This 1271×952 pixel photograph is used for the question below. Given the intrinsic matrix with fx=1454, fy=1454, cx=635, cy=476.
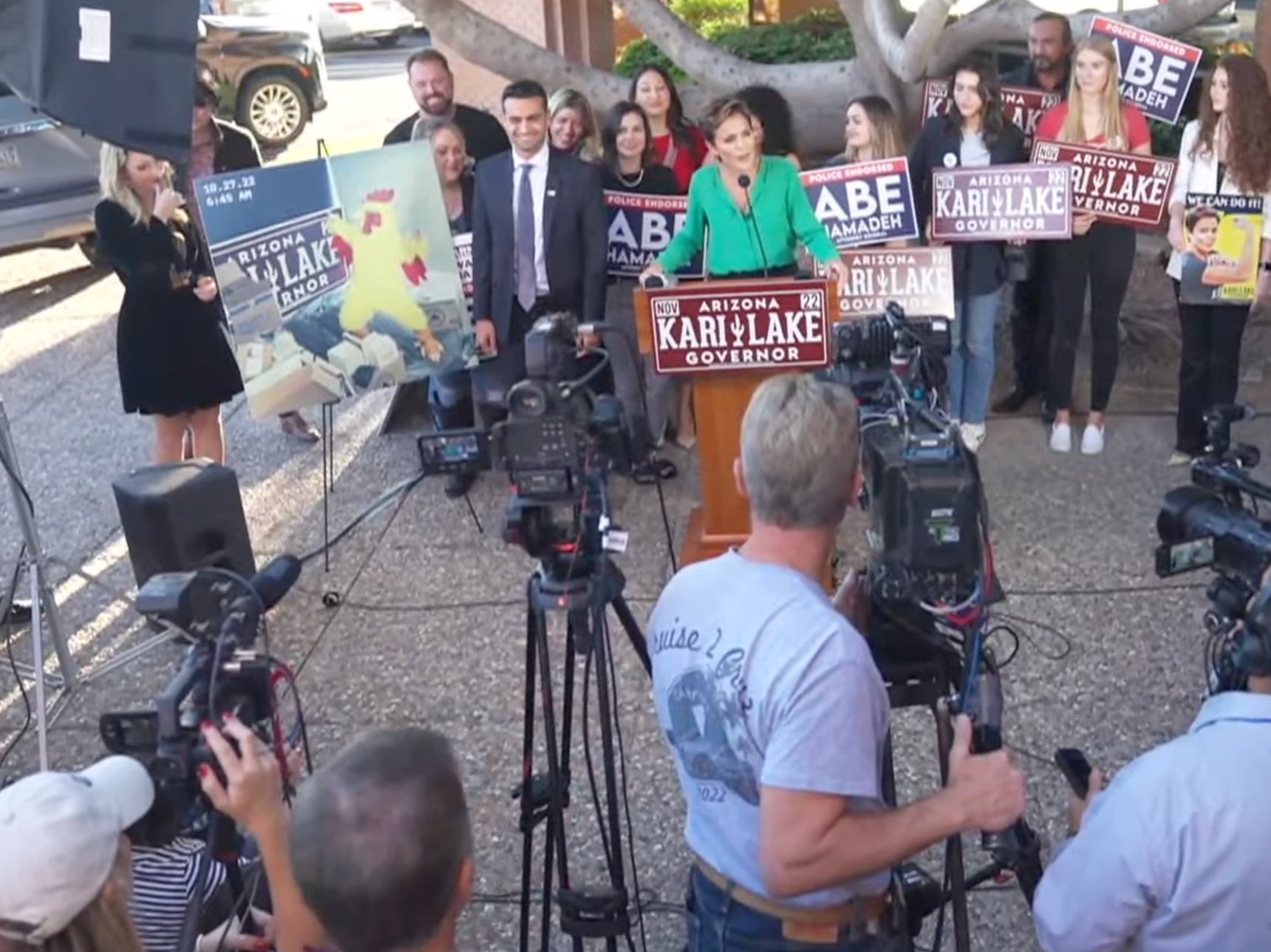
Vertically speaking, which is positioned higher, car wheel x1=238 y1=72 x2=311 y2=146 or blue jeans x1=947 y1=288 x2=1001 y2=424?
car wheel x1=238 y1=72 x2=311 y2=146

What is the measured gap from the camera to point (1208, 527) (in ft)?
9.37

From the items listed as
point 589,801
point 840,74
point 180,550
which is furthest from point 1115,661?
point 840,74

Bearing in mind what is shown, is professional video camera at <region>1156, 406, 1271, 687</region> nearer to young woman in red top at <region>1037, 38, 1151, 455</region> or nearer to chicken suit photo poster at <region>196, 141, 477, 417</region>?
chicken suit photo poster at <region>196, 141, 477, 417</region>

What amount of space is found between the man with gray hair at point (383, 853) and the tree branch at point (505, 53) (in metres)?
7.66

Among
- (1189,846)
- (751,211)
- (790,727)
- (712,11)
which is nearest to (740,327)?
(751,211)

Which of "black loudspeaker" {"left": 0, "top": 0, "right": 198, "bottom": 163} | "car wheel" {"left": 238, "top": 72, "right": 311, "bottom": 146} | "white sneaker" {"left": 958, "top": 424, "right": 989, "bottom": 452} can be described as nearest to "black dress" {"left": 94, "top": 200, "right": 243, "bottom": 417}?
"black loudspeaker" {"left": 0, "top": 0, "right": 198, "bottom": 163}

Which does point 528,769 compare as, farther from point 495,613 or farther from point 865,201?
point 865,201

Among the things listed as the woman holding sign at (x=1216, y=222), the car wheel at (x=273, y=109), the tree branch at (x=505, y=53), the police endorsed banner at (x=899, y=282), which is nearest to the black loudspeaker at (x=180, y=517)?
the police endorsed banner at (x=899, y=282)

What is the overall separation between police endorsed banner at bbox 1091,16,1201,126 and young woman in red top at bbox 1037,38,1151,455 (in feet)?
0.71

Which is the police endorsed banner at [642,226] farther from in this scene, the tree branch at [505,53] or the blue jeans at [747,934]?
the blue jeans at [747,934]

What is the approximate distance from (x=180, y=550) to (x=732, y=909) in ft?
11.3

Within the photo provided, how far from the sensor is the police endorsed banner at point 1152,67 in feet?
23.5

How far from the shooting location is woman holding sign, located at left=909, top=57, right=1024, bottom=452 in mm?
6902

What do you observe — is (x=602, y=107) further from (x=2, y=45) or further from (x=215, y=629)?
(x=215, y=629)
